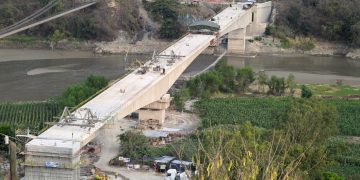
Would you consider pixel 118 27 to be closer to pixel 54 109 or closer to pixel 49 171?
pixel 54 109

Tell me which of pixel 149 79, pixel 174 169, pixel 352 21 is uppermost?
pixel 352 21

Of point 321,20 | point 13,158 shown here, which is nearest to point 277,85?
point 321,20

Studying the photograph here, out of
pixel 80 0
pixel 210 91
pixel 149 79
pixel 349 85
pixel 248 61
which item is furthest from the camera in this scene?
pixel 80 0

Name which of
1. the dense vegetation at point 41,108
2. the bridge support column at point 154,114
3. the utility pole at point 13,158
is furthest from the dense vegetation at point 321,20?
the utility pole at point 13,158

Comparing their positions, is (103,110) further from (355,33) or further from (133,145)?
(355,33)

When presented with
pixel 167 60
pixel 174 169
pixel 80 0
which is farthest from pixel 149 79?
pixel 80 0

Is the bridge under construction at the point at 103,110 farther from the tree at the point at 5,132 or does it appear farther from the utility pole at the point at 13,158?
the tree at the point at 5,132
